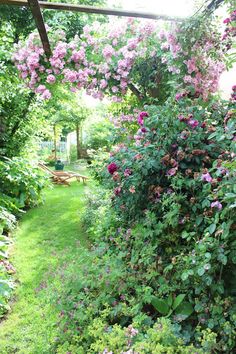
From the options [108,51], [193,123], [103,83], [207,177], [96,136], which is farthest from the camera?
[96,136]

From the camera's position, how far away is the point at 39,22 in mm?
3139

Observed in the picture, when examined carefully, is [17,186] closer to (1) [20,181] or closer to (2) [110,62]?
(1) [20,181]

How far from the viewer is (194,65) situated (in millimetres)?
3326

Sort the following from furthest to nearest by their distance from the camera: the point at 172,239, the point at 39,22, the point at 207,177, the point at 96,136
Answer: the point at 96,136
the point at 39,22
the point at 172,239
the point at 207,177

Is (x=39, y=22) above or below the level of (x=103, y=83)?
above

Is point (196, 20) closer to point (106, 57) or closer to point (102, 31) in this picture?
point (106, 57)

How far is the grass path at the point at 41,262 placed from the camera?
7.59 feet

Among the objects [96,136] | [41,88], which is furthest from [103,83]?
[96,136]

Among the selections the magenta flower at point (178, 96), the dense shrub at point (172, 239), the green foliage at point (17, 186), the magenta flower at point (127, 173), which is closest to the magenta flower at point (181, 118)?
the dense shrub at point (172, 239)

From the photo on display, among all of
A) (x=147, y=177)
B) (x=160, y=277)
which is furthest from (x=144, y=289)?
(x=147, y=177)

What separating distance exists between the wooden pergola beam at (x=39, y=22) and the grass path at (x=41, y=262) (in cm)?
212

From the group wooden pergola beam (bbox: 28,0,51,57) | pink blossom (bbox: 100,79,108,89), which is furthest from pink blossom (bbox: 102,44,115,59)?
wooden pergola beam (bbox: 28,0,51,57)

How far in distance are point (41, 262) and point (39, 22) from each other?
9.24ft

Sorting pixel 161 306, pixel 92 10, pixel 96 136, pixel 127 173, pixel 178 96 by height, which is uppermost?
pixel 92 10
